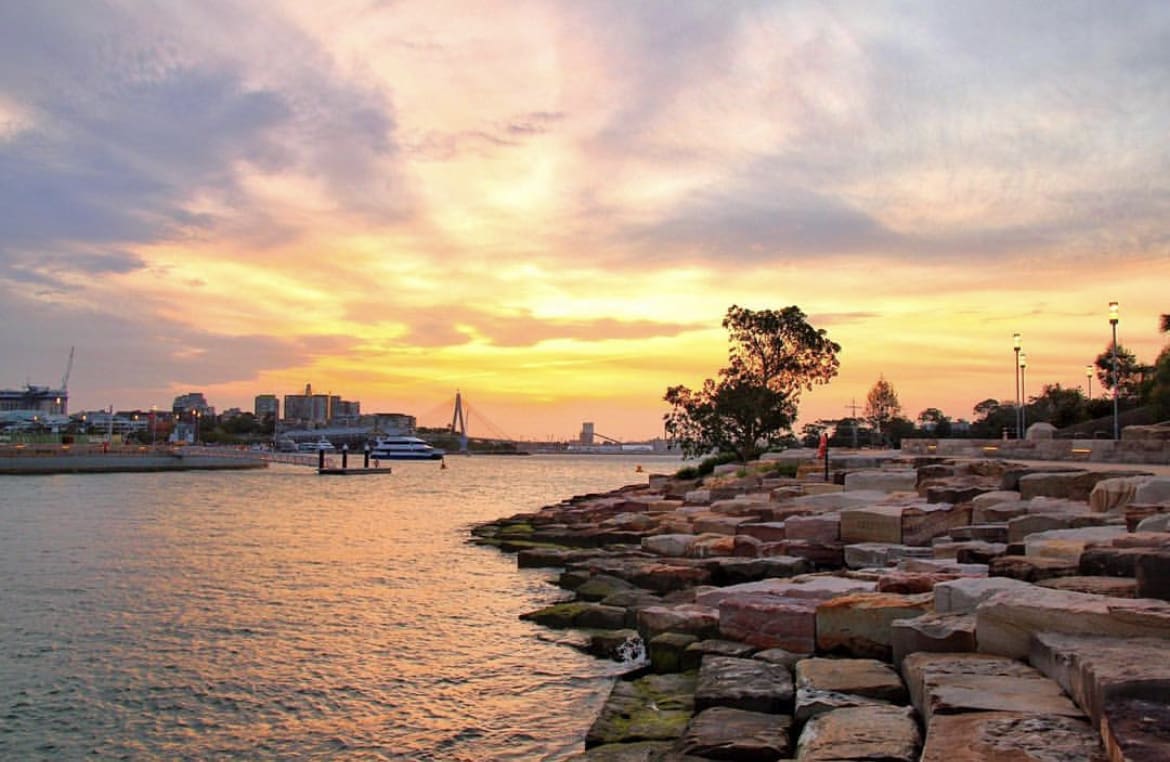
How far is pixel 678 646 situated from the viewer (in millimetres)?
8953

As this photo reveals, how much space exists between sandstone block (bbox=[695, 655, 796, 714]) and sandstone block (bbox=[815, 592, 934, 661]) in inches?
25.8

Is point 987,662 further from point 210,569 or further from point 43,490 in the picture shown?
point 43,490

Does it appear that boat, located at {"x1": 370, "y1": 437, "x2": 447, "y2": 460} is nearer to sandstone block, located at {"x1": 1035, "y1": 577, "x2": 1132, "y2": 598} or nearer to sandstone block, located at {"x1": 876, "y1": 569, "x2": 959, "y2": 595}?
sandstone block, located at {"x1": 876, "y1": 569, "x2": 959, "y2": 595}

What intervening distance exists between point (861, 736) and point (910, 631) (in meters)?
1.71

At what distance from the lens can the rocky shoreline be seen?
15.8 feet

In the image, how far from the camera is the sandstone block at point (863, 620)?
7672 millimetres

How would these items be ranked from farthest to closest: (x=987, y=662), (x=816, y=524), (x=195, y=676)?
(x=816, y=524)
(x=195, y=676)
(x=987, y=662)

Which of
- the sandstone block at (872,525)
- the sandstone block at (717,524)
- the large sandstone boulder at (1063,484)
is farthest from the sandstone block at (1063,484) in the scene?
the sandstone block at (717,524)

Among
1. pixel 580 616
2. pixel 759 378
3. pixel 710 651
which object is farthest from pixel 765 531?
pixel 759 378

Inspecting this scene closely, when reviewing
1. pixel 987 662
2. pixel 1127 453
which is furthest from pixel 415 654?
pixel 1127 453

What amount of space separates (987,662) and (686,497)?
19766 mm

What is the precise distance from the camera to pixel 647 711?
7.44 meters

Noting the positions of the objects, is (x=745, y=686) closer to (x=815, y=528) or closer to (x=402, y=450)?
(x=815, y=528)

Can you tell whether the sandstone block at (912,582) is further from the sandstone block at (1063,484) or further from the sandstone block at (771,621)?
the sandstone block at (1063,484)
